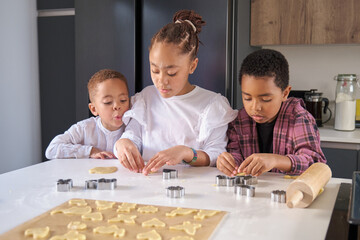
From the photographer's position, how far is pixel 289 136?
1.37 metres

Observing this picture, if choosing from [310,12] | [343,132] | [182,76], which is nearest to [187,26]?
[182,76]

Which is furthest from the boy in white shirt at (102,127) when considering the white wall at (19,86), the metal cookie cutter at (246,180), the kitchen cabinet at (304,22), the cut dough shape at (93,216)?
the white wall at (19,86)

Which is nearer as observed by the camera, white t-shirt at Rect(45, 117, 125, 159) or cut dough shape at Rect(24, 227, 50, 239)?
cut dough shape at Rect(24, 227, 50, 239)

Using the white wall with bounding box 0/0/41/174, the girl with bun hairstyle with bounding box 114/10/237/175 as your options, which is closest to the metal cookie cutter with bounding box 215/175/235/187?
the girl with bun hairstyle with bounding box 114/10/237/175

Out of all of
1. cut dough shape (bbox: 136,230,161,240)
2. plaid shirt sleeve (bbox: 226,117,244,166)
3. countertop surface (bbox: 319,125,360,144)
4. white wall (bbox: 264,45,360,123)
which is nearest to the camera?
cut dough shape (bbox: 136,230,161,240)

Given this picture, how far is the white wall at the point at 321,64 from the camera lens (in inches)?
97.1

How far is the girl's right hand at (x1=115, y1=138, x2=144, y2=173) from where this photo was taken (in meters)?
1.22

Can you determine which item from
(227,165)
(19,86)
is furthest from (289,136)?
Answer: (19,86)

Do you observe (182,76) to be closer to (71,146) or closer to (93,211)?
(71,146)

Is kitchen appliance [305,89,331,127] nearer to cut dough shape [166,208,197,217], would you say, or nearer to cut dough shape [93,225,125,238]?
cut dough shape [166,208,197,217]

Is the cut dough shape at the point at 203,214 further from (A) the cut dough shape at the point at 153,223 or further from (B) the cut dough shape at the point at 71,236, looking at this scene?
(B) the cut dough shape at the point at 71,236

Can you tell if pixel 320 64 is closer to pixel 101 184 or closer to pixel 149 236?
pixel 101 184

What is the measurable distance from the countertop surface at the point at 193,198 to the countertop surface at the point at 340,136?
3.24 feet

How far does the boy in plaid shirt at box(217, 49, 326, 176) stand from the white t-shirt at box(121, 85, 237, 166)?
0.07 metres
